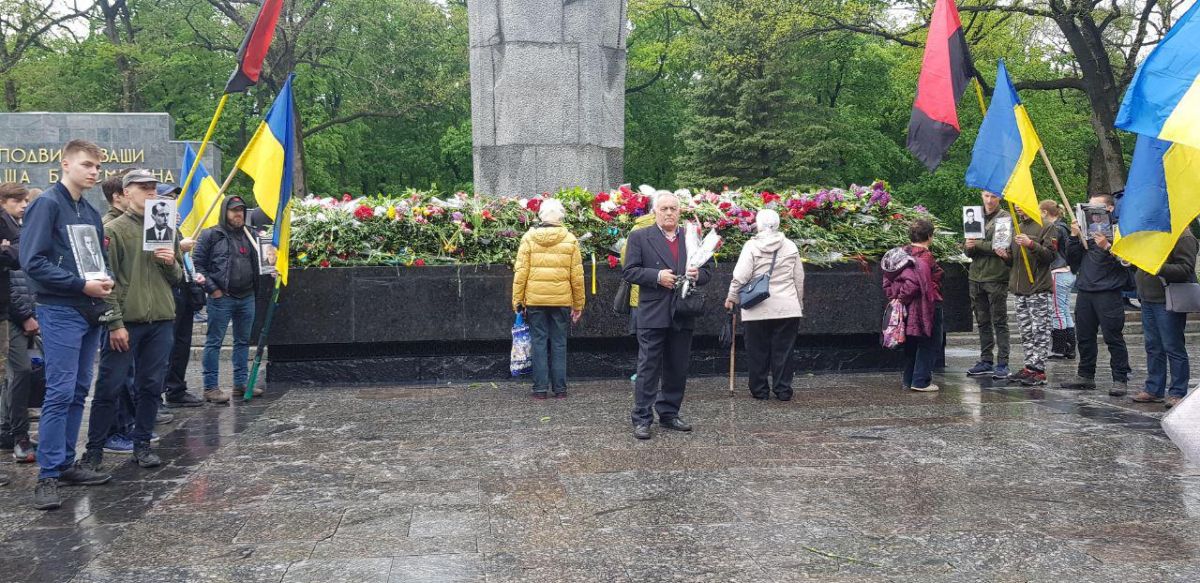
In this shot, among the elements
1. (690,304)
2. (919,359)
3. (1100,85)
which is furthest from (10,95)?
(690,304)

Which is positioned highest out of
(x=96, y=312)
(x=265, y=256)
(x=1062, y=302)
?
(x=265, y=256)

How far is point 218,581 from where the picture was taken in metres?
4.25

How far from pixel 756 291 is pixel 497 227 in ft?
9.42

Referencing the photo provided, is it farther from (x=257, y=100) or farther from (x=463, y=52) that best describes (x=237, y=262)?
(x=463, y=52)

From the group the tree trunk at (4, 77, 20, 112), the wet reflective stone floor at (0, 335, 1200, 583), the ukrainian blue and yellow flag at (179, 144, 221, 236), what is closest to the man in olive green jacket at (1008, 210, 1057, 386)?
the wet reflective stone floor at (0, 335, 1200, 583)

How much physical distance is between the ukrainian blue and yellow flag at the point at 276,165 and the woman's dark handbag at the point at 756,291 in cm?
389

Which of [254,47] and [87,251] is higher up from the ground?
[254,47]

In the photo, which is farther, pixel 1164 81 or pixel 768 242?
pixel 768 242

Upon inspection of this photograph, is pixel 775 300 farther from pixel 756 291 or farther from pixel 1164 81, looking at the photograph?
pixel 1164 81

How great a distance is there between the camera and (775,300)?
9203 millimetres

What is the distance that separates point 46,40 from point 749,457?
33363mm

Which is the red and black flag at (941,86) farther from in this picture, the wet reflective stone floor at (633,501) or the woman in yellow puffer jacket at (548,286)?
the woman in yellow puffer jacket at (548,286)

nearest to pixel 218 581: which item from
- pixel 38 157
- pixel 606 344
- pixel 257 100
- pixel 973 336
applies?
pixel 606 344

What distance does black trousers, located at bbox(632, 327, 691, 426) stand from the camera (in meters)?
7.46
